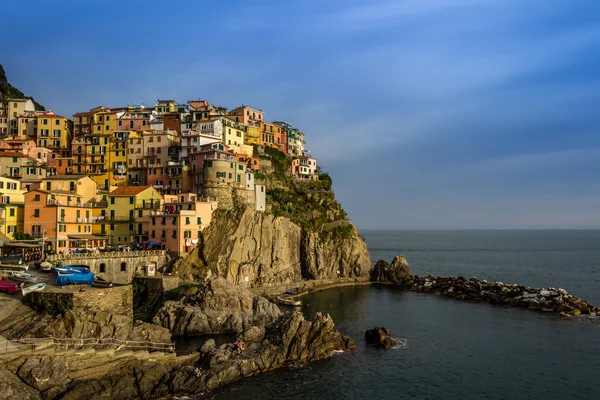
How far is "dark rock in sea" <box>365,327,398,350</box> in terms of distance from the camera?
50.2 m

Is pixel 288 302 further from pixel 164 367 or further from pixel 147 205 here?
pixel 164 367

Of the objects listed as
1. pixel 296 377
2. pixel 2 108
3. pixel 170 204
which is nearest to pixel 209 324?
pixel 296 377

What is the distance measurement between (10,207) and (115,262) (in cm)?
1920

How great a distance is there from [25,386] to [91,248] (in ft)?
128

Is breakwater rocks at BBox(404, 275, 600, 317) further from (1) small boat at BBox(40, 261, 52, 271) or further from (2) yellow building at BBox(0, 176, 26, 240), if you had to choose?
(2) yellow building at BBox(0, 176, 26, 240)

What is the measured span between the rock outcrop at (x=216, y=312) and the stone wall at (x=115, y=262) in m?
12.0

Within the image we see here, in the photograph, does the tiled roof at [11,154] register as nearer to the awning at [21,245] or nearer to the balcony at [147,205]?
the balcony at [147,205]

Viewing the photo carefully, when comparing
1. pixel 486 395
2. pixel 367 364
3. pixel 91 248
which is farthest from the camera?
pixel 91 248

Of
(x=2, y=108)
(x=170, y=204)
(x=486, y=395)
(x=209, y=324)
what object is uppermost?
(x=2, y=108)

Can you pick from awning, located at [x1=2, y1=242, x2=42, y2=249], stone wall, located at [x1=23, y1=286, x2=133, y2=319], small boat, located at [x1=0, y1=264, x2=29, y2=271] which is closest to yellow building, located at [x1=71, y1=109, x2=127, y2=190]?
awning, located at [x1=2, y1=242, x2=42, y2=249]

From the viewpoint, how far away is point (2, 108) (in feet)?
357

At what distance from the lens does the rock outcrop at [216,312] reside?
53.2 metres

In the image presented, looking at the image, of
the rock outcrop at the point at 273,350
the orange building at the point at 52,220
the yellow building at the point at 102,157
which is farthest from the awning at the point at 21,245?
the rock outcrop at the point at 273,350

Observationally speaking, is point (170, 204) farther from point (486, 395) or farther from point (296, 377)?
point (486, 395)
